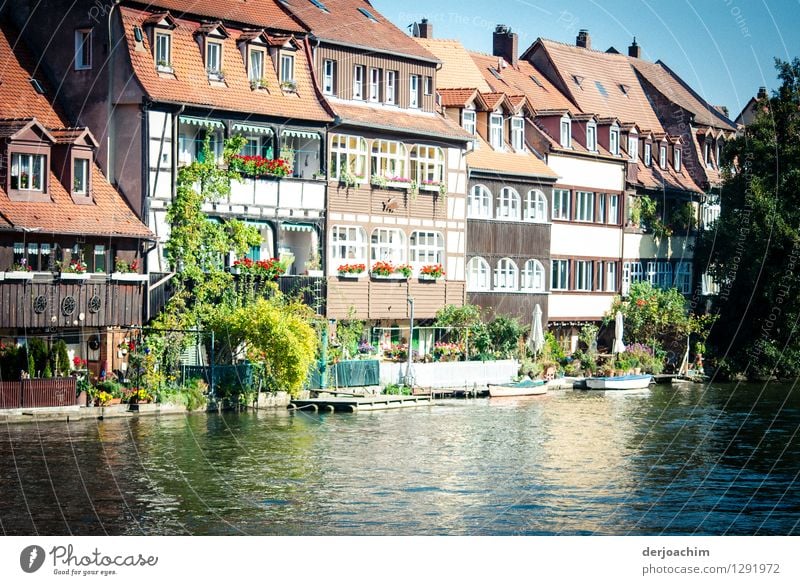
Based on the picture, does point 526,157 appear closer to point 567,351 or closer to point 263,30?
point 567,351

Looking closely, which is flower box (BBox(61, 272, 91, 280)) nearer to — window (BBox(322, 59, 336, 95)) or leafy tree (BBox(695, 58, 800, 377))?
window (BBox(322, 59, 336, 95))

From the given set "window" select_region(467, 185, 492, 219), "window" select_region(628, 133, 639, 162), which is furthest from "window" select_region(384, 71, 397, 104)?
"window" select_region(628, 133, 639, 162)

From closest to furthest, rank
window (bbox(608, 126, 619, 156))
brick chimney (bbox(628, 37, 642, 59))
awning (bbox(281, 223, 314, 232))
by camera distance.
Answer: awning (bbox(281, 223, 314, 232))
window (bbox(608, 126, 619, 156))
brick chimney (bbox(628, 37, 642, 59))

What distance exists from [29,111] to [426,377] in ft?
51.0

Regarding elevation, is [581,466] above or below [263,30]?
below

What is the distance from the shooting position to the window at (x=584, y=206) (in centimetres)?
6500

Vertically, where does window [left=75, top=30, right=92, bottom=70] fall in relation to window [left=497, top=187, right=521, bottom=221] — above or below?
above

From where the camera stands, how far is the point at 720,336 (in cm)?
6700

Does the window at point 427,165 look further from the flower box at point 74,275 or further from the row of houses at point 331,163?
the flower box at point 74,275

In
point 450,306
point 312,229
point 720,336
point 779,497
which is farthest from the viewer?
point 720,336

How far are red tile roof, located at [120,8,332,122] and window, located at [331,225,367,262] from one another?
3.91m

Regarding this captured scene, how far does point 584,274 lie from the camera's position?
2562 inches

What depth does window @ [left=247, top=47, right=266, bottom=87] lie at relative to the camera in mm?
49562

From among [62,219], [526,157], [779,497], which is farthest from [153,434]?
[526,157]
